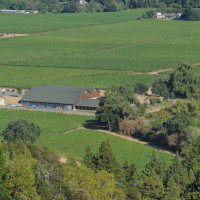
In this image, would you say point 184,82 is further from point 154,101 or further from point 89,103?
point 89,103

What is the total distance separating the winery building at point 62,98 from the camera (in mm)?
55938

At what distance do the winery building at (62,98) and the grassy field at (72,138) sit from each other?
2445 millimetres

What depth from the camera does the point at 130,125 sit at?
47281 mm

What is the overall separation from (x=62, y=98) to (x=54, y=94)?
3.28 ft

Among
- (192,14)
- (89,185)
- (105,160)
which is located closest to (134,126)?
(105,160)

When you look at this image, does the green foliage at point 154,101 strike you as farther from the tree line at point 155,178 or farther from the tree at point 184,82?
the tree line at point 155,178

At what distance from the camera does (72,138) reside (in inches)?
1810

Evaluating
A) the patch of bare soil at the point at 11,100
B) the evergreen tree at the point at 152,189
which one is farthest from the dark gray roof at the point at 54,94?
the evergreen tree at the point at 152,189

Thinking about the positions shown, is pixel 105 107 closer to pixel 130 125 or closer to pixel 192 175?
pixel 130 125

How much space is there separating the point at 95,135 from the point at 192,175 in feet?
57.3

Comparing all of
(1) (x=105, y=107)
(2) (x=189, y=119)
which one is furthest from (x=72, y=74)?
(2) (x=189, y=119)

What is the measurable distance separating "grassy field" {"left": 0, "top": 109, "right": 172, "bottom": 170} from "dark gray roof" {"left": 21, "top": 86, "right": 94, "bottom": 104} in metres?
2.65

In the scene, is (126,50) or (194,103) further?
(126,50)

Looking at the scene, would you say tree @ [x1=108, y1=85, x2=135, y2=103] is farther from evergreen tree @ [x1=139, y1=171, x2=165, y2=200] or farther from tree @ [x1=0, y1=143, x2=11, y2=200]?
tree @ [x1=0, y1=143, x2=11, y2=200]
